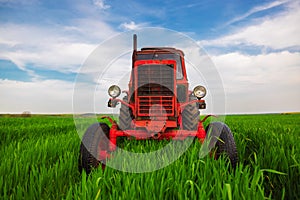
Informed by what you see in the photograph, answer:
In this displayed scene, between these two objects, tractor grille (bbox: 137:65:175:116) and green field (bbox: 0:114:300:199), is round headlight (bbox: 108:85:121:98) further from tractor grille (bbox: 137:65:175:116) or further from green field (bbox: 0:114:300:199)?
green field (bbox: 0:114:300:199)

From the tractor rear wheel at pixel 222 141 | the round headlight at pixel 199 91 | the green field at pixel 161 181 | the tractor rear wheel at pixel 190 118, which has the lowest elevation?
the green field at pixel 161 181

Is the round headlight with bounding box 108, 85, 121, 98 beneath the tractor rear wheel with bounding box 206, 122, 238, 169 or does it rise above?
above

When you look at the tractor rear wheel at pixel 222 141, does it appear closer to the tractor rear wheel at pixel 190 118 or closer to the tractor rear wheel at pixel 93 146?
the tractor rear wheel at pixel 190 118

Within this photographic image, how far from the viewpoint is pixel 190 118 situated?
388cm

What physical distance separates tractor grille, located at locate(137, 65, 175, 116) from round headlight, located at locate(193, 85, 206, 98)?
397 millimetres

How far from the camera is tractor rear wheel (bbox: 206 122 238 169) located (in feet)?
10.2

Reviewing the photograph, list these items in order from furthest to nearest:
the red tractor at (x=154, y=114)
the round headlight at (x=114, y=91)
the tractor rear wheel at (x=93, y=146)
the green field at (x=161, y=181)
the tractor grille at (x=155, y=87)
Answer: the round headlight at (x=114, y=91) → the tractor grille at (x=155, y=87) → the red tractor at (x=154, y=114) → the tractor rear wheel at (x=93, y=146) → the green field at (x=161, y=181)

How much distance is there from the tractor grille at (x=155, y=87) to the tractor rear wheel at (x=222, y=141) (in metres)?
0.77

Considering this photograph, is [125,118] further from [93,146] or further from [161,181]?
[161,181]

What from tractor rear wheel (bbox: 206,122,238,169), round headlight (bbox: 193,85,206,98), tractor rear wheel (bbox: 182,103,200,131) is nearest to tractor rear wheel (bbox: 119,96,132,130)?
tractor rear wheel (bbox: 182,103,200,131)

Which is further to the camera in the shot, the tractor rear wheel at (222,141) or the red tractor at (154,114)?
the red tractor at (154,114)

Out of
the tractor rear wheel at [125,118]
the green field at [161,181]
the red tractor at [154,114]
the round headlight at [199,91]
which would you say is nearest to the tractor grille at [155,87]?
the red tractor at [154,114]

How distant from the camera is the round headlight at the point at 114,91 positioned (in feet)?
12.8

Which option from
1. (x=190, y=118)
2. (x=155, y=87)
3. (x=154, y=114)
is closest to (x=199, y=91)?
(x=190, y=118)
